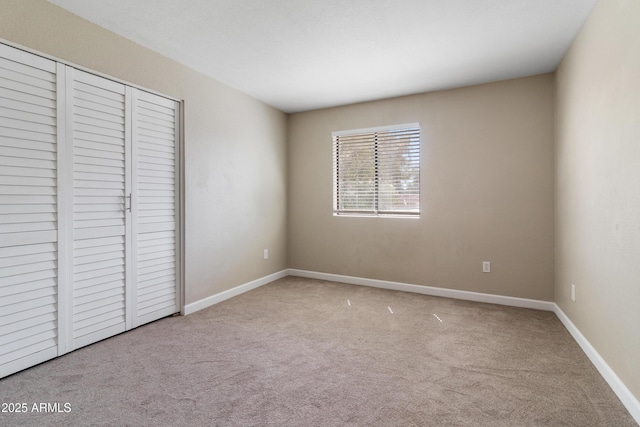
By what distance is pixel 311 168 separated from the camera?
15.3 ft

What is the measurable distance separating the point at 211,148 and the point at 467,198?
2.97m

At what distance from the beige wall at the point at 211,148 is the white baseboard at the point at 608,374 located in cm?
337

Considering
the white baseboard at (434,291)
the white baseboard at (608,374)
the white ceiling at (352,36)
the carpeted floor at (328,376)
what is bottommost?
the carpeted floor at (328,376)

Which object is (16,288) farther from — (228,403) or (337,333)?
(337,333)

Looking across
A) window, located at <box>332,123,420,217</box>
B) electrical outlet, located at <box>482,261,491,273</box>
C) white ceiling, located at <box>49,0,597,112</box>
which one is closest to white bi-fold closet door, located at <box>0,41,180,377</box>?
white ceiling, located at <box>49,0,597,112</box>

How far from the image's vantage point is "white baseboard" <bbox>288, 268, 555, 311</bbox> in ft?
11.0

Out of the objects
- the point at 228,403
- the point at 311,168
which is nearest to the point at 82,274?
the point at 228,403

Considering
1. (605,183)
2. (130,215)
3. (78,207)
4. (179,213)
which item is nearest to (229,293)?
(179,213)

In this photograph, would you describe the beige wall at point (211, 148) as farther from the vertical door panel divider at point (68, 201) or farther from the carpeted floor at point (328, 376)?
the carpeted floor at point (328, 376)

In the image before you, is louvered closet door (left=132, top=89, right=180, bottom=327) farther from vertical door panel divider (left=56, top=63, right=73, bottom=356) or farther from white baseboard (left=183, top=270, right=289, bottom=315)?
vertical door panel divider (left=56, top=63, right=73, bottom=356)

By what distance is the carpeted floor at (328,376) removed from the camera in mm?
1670

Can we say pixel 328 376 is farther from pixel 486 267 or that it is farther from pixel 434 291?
pixel 486 267

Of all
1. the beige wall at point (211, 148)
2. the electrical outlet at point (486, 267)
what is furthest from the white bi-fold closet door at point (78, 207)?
the electrical outlet at point (486, 267)

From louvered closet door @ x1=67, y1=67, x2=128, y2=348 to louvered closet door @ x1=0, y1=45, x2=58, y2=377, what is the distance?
0.47 ft
